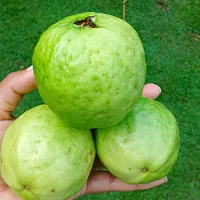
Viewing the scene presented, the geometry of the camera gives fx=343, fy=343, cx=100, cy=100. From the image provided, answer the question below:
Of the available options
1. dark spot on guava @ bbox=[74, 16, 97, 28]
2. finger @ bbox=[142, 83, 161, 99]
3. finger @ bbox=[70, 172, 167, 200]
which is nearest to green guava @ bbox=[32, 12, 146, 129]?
dark spot on guava @ bbox=[74, 16, 97, 28]

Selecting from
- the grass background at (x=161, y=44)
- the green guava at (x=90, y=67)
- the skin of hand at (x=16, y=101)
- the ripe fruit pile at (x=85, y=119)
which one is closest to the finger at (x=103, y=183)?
the skin of hand at (x=16, y=101)

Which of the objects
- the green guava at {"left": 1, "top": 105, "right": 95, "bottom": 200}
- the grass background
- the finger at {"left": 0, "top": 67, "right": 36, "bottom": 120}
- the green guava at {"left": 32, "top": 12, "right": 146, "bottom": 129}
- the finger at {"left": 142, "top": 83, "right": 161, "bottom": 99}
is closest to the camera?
the green guava at {"left": 32, "top": 12, "right": 146, "bottom": 129}

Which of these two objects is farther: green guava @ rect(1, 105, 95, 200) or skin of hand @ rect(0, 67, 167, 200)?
skin of hand @ rect(0, 67, 167, 200)

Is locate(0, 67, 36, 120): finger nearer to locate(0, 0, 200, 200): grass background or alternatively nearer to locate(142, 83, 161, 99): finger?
locate(142, 83, 161, 99): finger

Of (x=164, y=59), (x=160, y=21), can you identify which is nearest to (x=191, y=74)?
(x=164, y=59)

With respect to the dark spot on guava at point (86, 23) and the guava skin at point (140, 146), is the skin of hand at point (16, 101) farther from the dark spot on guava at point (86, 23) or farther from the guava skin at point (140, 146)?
the dark spot on guava at point (86, 23)

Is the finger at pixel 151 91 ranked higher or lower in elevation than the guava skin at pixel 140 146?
lower
